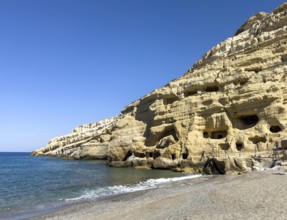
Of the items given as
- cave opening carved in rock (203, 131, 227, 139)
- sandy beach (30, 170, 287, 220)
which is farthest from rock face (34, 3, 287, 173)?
sandy beach (30, 170, 287, 220)

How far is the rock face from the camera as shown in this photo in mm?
40031

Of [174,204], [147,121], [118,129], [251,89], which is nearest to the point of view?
[174,204]

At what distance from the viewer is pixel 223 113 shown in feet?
150

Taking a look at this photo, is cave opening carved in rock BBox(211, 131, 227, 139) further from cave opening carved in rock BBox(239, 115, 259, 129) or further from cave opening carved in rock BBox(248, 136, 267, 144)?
cave opening carved in rock BBox(248, 136, 267, 144)

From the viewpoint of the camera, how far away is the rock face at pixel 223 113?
4003cm

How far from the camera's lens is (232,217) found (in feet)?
39.0

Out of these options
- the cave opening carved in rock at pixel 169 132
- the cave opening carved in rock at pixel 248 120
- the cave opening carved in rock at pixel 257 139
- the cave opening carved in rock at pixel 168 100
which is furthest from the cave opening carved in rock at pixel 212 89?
the cave opening carved in rock at pixel 257 139

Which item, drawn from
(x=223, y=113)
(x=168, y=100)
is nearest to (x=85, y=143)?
(x=168, y=100)

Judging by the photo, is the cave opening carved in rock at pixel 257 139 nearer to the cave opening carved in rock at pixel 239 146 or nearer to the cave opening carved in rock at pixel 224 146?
the cave opening carved in rock at pixel 239 146

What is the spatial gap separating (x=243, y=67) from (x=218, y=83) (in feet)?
15.0

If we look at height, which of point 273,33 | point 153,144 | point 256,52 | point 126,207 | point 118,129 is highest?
point 273,33

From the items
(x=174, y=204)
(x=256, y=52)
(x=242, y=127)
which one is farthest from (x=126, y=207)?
(x=256, y=52)

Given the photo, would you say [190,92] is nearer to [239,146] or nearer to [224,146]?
[224,146]

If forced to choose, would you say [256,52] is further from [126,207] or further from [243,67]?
[126,207]
